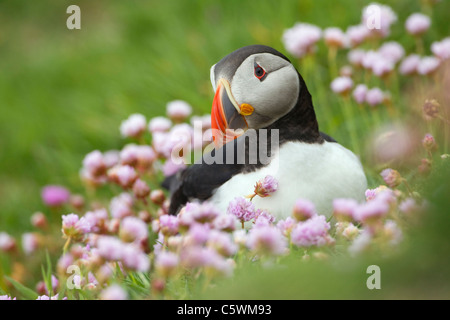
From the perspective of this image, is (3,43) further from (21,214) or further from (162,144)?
(162,144)

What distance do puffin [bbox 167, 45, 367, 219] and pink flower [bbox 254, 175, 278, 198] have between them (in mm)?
77

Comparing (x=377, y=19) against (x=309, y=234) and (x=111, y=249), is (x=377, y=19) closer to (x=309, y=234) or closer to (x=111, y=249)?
(x=309, y=234)

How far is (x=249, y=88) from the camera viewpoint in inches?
79.0

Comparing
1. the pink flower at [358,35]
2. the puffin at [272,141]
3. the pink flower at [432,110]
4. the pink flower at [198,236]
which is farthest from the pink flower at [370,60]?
the pink flower at [198,236]

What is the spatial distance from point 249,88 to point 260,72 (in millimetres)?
74

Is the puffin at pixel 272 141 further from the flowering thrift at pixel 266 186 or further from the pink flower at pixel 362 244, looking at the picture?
the pink flower at pixel 362 244

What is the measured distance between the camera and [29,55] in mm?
7320

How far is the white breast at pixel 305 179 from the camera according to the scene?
2041 mm

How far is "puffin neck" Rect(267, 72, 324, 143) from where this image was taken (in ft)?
7.13

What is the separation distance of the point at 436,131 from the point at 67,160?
112 inches

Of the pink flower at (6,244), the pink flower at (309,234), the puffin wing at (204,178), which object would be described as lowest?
the pink flower at (309,234)

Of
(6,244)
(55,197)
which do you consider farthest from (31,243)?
(55,197)

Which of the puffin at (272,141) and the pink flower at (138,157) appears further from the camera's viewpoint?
the pink flower at (138,157)

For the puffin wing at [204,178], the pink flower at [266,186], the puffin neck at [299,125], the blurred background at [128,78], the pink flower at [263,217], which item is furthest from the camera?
the blurred background at [128,78]
